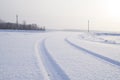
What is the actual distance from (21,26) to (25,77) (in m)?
61.3

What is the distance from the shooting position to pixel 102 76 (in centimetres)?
780

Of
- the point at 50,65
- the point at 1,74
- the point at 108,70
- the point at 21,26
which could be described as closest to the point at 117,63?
the point at 108,70

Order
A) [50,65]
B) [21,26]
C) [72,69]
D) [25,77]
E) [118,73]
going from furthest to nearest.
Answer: [21,26]
[50,65]
[72,69]
[118,73]
[25,77]

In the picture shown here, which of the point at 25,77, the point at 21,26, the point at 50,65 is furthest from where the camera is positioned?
the point at 21,26

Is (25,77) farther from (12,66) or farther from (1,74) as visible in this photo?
(12,66)

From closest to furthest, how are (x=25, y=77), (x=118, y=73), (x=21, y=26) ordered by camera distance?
(x=25, y=77), (x=118, y=73), (x=21, y=26)

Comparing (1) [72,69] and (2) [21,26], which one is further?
(2) [21,26]

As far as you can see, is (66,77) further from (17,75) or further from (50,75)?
(17,75)

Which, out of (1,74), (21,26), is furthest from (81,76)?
(21,26)

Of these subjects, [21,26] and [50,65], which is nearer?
[50,65]

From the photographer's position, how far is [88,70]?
884cm

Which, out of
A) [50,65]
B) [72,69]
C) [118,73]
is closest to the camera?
[118,73]

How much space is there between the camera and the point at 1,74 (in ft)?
25.5

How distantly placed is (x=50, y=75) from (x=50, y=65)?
6.31 feet
